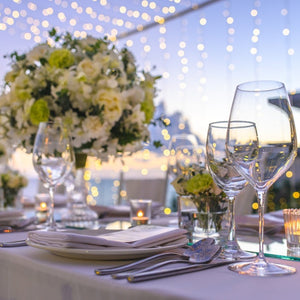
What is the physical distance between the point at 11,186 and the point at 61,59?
1127 millimetres

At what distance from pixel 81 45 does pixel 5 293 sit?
868mm

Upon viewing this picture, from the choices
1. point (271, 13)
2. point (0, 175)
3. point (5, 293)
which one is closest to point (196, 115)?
point (271, 13)

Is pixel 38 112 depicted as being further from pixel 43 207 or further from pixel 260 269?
pixel 260 269

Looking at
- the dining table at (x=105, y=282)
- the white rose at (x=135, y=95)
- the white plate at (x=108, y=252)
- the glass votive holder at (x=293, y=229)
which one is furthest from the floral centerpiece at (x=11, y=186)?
the glass votive holder at (x=293, y=229)

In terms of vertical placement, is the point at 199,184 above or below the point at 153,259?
above

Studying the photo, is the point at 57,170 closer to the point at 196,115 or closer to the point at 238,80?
the point at 238,80

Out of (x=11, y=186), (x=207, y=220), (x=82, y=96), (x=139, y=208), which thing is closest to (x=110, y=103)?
(x=82, y=96)

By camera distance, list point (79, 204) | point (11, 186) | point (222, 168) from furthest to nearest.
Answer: point (11, 186) → point (79, 204) → point (222, 168)

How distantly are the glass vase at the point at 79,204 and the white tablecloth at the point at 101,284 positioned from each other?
1.95 feet

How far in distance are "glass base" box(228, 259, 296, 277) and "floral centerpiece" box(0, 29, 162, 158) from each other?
0.74m

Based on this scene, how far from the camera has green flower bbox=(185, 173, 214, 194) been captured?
1.08 m

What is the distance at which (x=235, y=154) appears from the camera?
762 mm

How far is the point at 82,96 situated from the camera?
136cm

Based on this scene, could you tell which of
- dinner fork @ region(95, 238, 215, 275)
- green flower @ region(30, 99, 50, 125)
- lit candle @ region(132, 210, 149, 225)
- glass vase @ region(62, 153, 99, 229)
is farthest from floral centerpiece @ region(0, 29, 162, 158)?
dinner fork @ region(95, 238, 215, 275)
